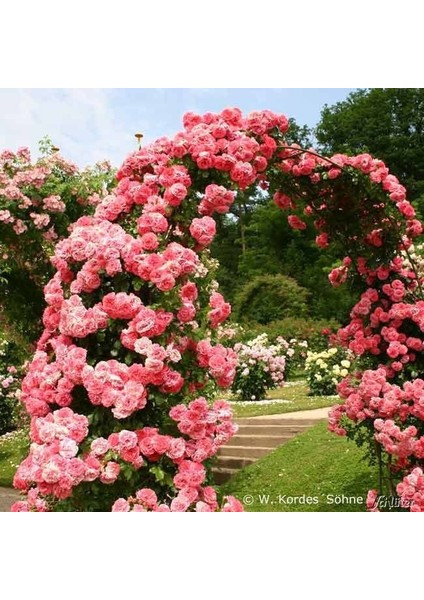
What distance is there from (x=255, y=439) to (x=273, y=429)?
0.23m

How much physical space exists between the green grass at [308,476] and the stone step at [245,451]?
0.47ft

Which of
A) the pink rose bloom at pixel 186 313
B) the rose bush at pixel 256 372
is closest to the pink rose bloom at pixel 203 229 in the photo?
the pink rose bloom at pixel 186 313

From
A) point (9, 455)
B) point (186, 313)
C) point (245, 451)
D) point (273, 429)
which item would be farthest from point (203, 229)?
point (9, 455)

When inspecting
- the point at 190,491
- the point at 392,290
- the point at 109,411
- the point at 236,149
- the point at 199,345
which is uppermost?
the point at 236,149

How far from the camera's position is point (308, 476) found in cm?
481

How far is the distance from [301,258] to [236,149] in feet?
24.3

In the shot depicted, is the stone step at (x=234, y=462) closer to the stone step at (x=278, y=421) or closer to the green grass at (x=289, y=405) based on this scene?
the stone step at (x=278, y=421)

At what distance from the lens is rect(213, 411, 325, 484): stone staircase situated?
18.2ft

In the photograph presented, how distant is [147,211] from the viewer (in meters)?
2.93

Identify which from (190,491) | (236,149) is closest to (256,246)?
(236,149)

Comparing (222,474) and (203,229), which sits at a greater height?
(203,229)

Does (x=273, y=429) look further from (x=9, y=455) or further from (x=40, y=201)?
(x=9, y=455)
